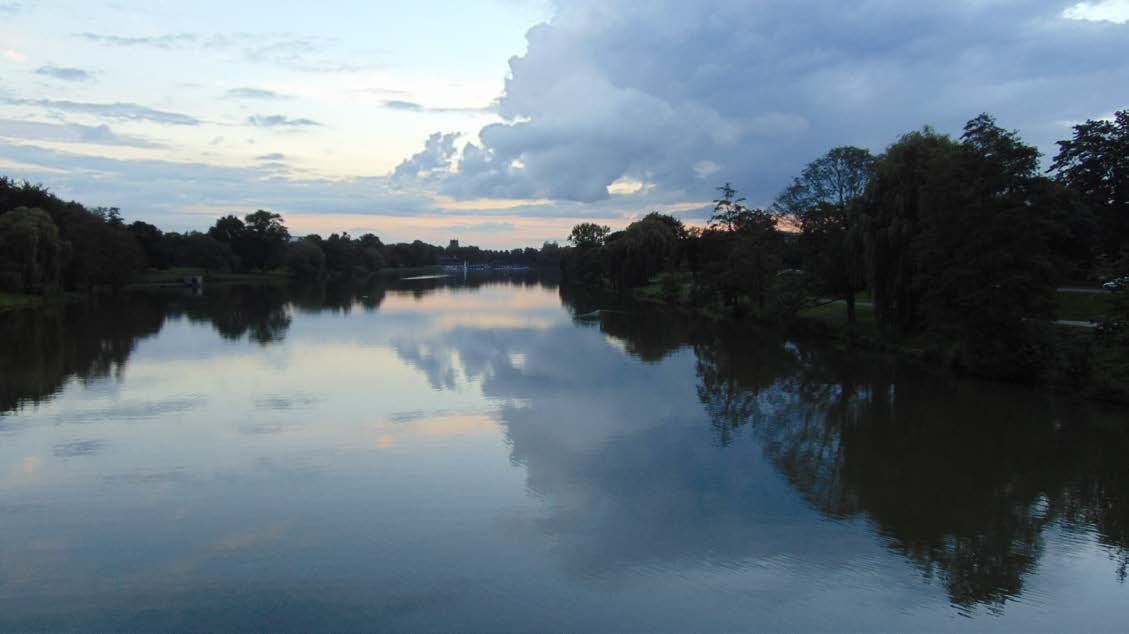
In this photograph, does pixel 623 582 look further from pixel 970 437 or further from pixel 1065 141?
pixel 1065 141

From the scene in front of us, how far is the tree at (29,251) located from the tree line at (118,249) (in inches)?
1.8

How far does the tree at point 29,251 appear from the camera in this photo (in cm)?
4256

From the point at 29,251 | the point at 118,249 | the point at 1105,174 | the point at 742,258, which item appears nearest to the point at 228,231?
the point at 118,249

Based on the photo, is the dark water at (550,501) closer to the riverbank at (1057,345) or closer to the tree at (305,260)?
the riverbank at (1057,345)

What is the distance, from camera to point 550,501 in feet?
33.7

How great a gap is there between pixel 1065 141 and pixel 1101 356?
22.4 meters

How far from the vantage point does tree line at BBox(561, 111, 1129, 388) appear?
19.1 metres

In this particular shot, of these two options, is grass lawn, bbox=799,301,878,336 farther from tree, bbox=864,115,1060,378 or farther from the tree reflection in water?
the tree reflection in water

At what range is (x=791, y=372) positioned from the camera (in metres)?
22.6

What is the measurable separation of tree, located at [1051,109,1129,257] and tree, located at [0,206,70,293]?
53986 millimetres

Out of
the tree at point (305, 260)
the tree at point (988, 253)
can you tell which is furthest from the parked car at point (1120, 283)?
the tree at point (305, 260)

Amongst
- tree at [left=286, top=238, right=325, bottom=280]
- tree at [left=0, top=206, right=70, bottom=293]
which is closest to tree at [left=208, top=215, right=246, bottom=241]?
tree at [left=286, top=238, right=325, bottom=280]

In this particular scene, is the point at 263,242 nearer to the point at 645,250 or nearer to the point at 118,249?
the point at 118,249

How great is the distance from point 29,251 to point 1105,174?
55.9 meters
